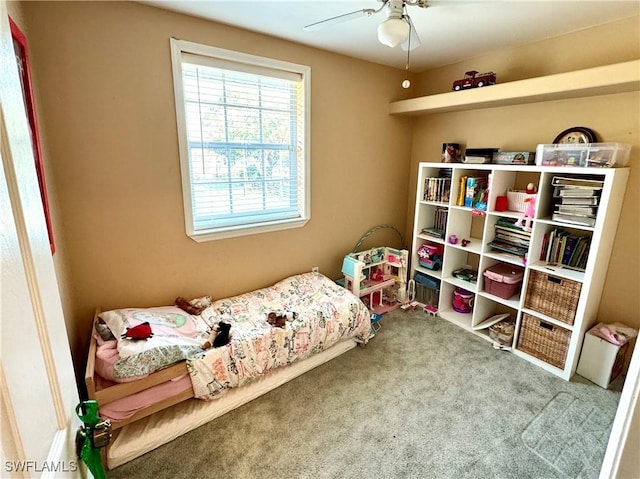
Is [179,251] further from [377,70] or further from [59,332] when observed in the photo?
[377,70]

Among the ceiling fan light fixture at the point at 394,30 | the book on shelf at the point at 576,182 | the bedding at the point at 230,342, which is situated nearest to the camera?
the ceiling fan light fixture at the point at 394,30

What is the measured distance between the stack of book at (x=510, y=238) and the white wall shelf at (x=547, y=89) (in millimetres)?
Result: 968

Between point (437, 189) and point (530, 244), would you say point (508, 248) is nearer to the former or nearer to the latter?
point (530, 244)

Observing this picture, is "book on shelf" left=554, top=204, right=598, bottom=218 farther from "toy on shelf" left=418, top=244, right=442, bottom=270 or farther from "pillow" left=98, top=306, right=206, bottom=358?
"pillow" left=98, top=306, right=206, bottom=358

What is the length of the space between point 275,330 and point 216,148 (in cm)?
146

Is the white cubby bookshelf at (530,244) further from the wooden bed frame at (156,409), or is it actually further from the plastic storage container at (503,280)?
the wooden bed frame at (156,409)

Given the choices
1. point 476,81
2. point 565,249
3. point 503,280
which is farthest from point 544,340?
point 476,81

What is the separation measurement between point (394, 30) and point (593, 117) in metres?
1.79

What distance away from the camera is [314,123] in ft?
9.28

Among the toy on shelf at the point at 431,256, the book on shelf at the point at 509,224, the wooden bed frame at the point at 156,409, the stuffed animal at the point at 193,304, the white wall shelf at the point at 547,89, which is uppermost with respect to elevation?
the white wall shelf at the point at 547,89

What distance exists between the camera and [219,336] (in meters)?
2.02

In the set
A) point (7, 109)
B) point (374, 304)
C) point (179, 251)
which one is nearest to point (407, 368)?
point (374, 304)

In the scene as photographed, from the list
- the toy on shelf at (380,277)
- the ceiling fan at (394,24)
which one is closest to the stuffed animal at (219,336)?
the toy on shelf at (380,277)

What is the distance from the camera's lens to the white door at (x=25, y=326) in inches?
18.8
